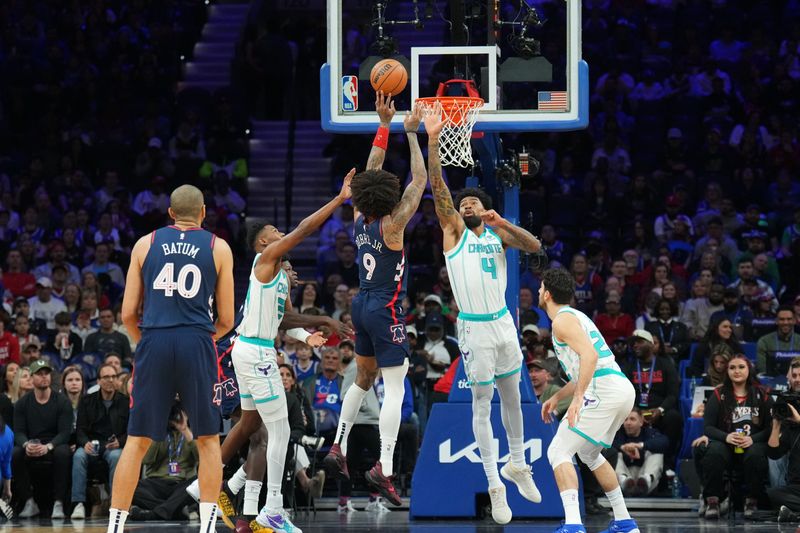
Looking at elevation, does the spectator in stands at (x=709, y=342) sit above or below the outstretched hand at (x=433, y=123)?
below

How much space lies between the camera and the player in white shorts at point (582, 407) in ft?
33.2

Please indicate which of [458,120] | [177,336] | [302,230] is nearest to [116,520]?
[177,336]

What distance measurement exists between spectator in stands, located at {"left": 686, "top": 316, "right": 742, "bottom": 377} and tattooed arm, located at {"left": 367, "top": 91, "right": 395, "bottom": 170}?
229 inches

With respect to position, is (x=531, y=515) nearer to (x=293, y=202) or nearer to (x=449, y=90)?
(x=449, y=90)

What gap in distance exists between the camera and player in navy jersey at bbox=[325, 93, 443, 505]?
34.3 feet

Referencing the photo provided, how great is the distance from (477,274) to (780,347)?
5.33 metres

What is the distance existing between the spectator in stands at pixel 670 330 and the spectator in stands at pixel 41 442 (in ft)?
21.8

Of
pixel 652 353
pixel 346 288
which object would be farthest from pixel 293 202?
pixel 652 353

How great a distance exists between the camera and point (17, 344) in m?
16.1

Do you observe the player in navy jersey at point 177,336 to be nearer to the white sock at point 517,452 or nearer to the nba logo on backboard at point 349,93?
the nba logo on backboard at point 349,93

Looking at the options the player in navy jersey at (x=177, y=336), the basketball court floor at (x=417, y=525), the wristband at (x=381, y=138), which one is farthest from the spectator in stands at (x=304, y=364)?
the player in navy jersey at (x=177, y=336)

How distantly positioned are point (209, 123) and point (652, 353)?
10059 mm

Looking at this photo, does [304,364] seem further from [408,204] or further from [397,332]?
[408,204]

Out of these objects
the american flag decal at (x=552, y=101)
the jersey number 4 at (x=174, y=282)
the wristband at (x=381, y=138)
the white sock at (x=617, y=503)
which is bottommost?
the white sock at (x=617, y=503)
